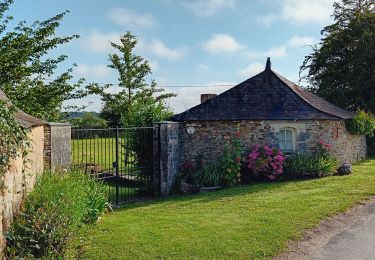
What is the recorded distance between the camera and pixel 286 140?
15781mm

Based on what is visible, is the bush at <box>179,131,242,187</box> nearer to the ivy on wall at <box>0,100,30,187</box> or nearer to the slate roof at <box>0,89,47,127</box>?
the slate roof at <box>0,89,47,127</box>

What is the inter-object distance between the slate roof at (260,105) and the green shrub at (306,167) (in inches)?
58.5

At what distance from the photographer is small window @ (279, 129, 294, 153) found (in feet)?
51.6

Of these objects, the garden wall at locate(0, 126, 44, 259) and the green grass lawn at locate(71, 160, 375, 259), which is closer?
the garden wall at locate(0, 126, 44, 259)

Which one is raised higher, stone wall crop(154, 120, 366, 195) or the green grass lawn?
stone wall crop(154, 120, 366, 195)

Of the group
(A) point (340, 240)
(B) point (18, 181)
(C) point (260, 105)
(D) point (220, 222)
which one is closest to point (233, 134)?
(C) point (260, 105)

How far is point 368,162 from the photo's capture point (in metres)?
19.2

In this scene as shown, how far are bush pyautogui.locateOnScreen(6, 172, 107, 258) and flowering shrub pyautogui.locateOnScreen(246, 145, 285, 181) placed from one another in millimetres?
6958

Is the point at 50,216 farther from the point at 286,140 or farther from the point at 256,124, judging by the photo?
the point at 286,140

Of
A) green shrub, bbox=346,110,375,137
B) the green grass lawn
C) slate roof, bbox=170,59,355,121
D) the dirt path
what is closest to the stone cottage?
slate roof, bbox=170,59,355,121

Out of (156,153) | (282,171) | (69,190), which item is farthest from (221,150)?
(69,190)

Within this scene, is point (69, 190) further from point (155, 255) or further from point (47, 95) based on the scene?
point (47, 95)

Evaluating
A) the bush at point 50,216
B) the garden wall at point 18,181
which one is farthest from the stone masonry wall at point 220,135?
the garden wall at point 18,181

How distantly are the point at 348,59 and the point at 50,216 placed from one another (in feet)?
77.9
